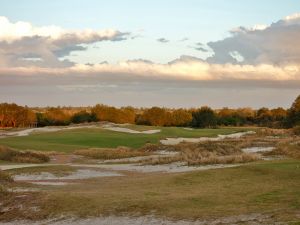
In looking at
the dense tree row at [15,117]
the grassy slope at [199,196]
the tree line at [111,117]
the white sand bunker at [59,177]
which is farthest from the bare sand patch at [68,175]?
the dense tree row at [15,117]

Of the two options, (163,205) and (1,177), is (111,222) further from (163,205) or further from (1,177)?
(1,177)

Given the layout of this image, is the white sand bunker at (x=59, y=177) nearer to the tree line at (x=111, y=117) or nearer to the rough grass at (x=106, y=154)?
the rough grass at (x=106, y=154)

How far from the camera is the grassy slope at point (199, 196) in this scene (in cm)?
1834

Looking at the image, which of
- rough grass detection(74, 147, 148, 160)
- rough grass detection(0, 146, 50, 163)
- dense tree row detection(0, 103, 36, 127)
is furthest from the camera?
dense tree row detection(0, 103, 36, 127)

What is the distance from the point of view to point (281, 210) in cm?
1738

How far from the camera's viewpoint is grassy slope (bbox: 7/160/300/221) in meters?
18.3

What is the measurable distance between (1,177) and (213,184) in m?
10.8

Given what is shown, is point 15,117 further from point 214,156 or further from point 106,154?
point 214,156

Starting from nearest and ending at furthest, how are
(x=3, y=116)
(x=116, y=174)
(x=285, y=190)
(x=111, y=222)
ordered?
(x=111, y=222) < (x=285, y=190) < (x=116, y=174) < (x=3, y=116)

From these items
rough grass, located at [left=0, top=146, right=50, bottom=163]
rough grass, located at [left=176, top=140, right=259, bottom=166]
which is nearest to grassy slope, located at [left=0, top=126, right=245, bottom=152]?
rough grass, located at [left=176, top=140, right=259, bottom=166]

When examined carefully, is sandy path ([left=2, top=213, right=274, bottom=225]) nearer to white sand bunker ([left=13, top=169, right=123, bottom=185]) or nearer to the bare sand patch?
white sand bunker ([left=13, top=169, right=123, bottom=185])

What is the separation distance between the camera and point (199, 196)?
2109 centimetres

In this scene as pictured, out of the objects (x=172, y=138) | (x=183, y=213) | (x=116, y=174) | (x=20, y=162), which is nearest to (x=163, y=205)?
(x=183, y=213)

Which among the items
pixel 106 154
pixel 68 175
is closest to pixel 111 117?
pixel 106 154
